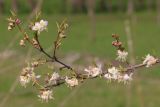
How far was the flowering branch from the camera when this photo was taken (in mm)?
1495

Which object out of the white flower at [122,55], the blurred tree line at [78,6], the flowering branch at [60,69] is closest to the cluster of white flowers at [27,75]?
the flowering branch at [60,69]

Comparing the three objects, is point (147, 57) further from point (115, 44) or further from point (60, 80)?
point (60, 80)

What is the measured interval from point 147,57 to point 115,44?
0.31ft

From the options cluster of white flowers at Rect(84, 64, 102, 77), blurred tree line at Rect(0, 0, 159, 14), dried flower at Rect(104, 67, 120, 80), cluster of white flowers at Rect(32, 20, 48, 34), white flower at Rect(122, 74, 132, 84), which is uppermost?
blurred tree line at Rect(0, 0, 159, 14)

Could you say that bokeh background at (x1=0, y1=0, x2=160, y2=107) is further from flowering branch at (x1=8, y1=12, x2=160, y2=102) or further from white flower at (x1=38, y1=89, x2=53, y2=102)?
white flower at (x1=38, y1=89, x2=53, y2=102)

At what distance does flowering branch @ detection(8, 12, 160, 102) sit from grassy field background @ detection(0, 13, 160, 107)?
6 cm

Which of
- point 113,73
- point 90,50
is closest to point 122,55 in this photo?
point 113,73

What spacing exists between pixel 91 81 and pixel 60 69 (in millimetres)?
14050

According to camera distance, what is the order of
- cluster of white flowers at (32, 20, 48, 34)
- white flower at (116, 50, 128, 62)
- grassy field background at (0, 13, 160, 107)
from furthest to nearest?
grassy field background at (0, 13, 160, 107), white flower at (116, 50, 128, 62), cluster of white flowers at (32, 20, 48, 34)

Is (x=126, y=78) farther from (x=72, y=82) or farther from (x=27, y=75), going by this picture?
(x=27, y=75)

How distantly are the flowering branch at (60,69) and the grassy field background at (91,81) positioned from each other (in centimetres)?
6

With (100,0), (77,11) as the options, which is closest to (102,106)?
(77,11)

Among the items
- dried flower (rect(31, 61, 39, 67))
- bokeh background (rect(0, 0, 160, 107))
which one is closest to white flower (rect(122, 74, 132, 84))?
bokeh background (rect(0, 0, 160, 107))

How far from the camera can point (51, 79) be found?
5.13ft
